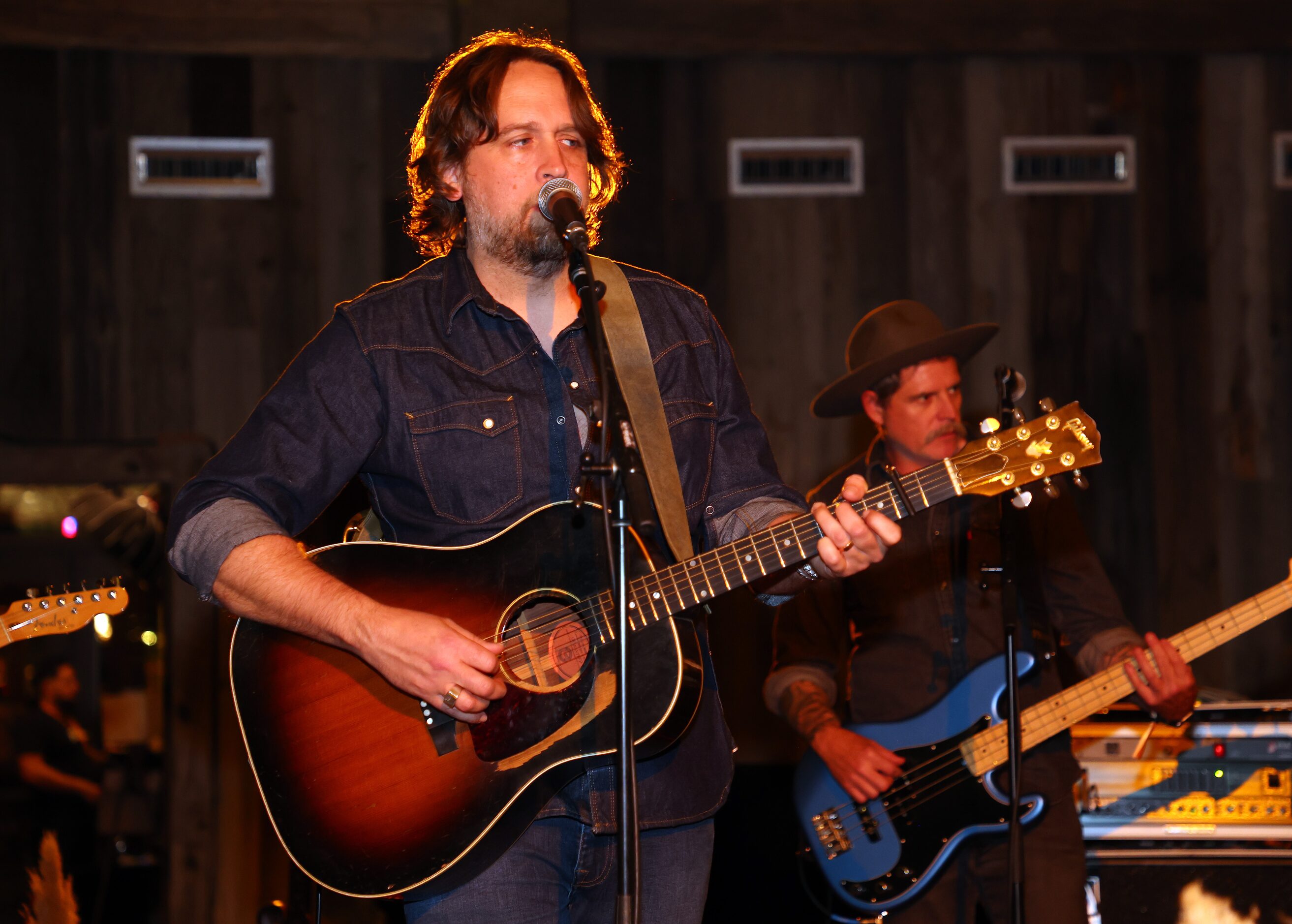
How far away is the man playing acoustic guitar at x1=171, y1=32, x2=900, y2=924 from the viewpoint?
203 centimetres

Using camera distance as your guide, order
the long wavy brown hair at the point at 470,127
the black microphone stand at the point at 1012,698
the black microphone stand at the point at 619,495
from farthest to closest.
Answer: the black microphone stand at the point at 1012,698 < the long wavy brown hair at the point at 470,127 < the black microphone stand at the point at 619,495

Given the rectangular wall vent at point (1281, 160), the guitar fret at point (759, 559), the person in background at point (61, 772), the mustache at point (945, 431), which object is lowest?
the person in background at point (61, 772)

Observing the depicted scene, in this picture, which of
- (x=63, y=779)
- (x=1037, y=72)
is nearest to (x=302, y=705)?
(x=63, y=779)

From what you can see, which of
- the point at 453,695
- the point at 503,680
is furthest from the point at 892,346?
the point at 453,695

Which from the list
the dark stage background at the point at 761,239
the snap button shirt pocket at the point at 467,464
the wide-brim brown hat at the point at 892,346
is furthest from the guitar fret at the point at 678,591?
the dark stage background at the point at 761,239

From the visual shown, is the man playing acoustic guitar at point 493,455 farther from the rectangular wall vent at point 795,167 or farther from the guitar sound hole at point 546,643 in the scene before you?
the rectangular wall vent at point 795,167

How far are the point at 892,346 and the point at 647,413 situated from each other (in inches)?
89.0

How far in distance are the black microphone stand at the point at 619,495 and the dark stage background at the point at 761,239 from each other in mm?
3166

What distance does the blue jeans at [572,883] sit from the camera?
79.4 inches

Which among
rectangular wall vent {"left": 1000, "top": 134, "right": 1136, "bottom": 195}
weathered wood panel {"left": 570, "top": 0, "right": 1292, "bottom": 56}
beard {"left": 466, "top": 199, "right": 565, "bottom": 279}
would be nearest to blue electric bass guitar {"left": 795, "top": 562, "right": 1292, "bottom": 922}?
beard {"left": 466, "top": 199, "right": 565, "bottom": 279}

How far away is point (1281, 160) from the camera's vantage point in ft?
17.3

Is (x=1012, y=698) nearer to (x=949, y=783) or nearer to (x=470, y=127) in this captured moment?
(x=949, y=783)

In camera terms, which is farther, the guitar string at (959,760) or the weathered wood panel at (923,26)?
the weathered wood panel at (923,26)

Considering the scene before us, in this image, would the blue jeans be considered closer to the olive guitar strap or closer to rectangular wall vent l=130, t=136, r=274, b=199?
the olive guitar strap
